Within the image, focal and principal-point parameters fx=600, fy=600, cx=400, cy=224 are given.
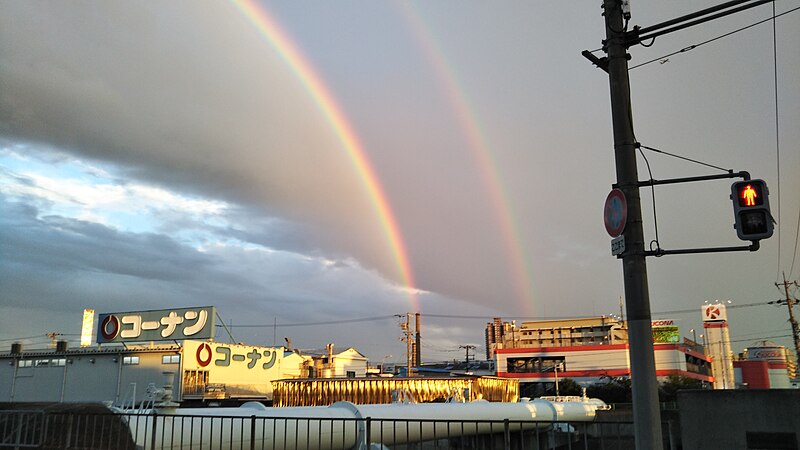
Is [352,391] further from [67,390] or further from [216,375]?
[67,390]

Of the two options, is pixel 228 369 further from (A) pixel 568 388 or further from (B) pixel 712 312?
(B) pixel 712 312

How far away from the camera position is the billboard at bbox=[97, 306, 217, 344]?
5134 centimetres

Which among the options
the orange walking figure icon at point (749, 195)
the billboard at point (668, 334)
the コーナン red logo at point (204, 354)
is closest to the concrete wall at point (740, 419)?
the orange walking figure icon at point (749, 195)

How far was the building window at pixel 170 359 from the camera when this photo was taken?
173 ft

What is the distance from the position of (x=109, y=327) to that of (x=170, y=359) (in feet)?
21.2

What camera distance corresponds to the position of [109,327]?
54.0m

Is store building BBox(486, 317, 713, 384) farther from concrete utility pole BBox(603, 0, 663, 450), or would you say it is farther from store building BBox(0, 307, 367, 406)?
concrete utility pole BBox(603, 0, 663, 450)

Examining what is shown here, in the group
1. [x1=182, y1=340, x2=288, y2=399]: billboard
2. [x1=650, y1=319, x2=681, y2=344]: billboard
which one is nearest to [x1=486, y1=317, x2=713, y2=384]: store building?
[x1=650, y1=319, x2=681, y2=344]: billboard

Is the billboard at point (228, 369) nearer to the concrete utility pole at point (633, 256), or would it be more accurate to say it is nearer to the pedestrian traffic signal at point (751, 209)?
the concrete utility pole at point (633, 256)

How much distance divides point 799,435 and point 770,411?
0.47 m

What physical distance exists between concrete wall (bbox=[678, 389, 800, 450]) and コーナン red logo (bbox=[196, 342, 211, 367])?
4966 cm

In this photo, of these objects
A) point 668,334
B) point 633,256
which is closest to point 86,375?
point 633,256

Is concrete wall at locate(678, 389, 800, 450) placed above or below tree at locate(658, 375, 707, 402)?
above

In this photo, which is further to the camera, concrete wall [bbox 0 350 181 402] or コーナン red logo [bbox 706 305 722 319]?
コーナン red logo [bbox 706 305 722 319]
